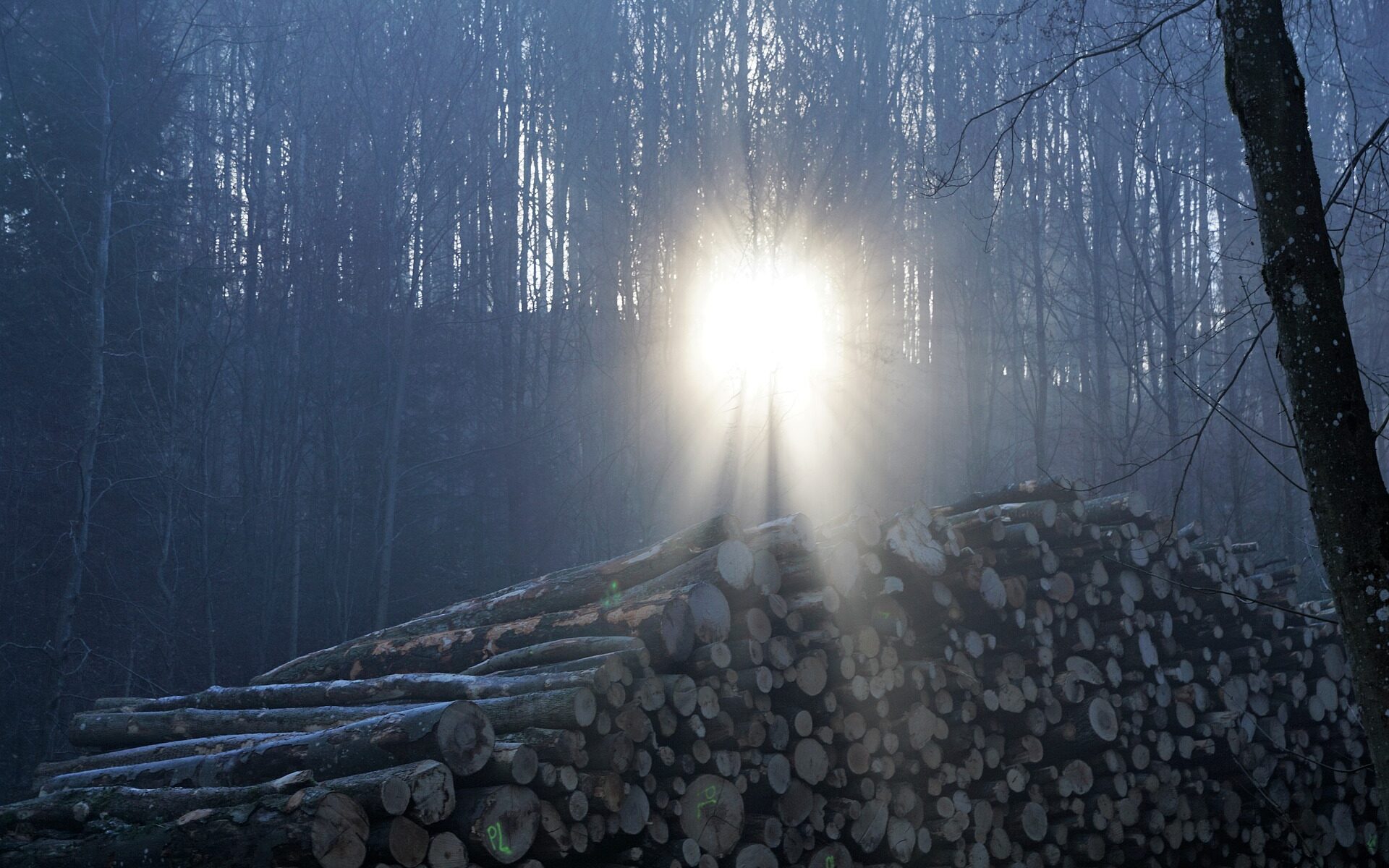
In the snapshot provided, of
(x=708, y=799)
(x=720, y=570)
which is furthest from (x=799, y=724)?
(x=720, y=570)

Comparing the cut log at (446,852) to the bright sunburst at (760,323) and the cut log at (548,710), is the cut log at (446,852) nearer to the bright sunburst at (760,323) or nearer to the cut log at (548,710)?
the cut log at (548,710)

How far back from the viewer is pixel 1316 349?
3797mm

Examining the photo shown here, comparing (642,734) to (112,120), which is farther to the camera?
(112,120)

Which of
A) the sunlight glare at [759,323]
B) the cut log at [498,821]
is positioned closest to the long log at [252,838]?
the cut log at [498,821]

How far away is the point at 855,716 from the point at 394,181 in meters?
13.2

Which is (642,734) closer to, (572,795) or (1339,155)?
(572,795)

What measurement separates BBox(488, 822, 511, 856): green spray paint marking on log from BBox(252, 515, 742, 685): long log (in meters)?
1.98

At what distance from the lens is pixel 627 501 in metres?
17.8

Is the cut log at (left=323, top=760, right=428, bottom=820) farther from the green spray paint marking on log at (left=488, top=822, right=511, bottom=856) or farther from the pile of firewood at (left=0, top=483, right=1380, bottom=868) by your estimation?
the green spray paint marking on log at (left=488, top=822, right=511, bottom=856)

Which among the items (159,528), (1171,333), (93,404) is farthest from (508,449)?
(1171,333)

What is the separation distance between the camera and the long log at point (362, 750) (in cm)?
466

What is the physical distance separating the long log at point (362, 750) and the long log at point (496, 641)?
120 cm

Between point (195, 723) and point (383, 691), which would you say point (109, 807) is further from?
point (195, 723)

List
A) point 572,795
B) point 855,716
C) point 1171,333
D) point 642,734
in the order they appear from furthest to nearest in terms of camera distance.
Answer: point 1171,333 → point 855,716 → point 642,734 → point 572,795
